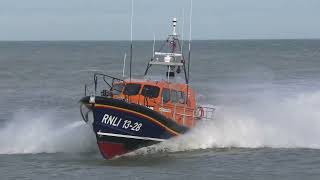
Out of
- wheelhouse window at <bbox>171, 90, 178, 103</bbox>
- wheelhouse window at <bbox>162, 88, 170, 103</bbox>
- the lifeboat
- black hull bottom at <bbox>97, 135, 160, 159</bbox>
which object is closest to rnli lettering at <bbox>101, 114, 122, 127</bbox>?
the lifeboat

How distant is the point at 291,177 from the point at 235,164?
2.10 m

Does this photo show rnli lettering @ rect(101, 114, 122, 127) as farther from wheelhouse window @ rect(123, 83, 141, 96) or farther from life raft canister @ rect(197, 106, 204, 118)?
life raft canister @ rect(197, 106, 204, 118)

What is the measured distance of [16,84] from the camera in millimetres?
50094

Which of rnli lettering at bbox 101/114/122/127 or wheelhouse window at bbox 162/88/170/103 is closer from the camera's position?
rnli lettering at bbox 101/114/122/127

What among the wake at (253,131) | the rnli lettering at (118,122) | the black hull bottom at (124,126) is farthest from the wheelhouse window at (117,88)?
the wake at (253,131)

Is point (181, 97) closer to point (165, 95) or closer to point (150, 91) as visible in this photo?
point (165, 95)

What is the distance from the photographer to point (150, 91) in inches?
789

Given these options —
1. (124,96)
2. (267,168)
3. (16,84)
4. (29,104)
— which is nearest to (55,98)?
Result: (29,104)

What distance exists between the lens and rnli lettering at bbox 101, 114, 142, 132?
18.9 m

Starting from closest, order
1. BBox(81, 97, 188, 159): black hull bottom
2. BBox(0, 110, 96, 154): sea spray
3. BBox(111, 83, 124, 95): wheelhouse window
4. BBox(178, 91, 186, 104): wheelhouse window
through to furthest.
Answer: BBox(81, 97, 188, 159): black hull bottom
BBox(111, 83, 124, 95): wheelhouse window
BBox(178, 91, 186, 104): wheelhouse window
BBox(0, 110, 96, 154): sea spray

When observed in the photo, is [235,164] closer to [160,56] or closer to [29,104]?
[160,56]

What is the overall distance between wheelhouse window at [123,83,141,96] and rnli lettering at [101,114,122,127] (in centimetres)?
121

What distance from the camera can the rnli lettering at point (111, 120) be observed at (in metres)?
18.9

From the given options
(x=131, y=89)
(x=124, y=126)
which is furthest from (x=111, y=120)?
(x=131, y=89)
